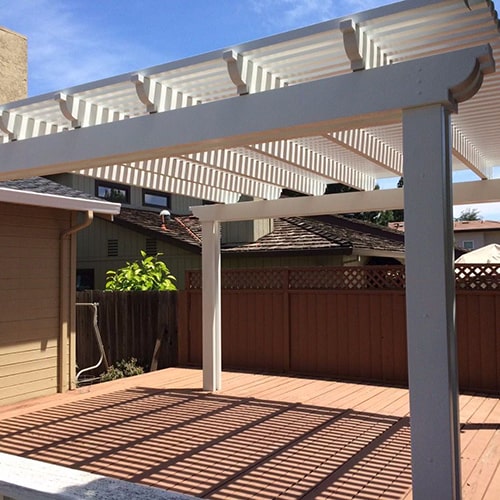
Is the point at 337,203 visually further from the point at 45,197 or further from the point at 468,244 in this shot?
the point at 468,244

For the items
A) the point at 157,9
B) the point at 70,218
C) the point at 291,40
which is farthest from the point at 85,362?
the point at 291,40

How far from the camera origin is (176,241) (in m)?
12.8

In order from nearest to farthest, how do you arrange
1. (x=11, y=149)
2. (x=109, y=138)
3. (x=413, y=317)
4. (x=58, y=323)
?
(x=413, y=317), (x=109, y=138), (x=11, y=149), (x=58, y=323)

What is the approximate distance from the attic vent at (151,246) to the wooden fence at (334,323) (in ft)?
12.1

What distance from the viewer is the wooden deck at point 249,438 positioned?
14.3ft

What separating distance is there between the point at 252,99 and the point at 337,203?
391 centimetres

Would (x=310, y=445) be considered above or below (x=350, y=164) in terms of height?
below

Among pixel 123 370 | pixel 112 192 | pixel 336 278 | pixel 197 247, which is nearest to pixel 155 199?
pixel 112 192

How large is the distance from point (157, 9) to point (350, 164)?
412cm

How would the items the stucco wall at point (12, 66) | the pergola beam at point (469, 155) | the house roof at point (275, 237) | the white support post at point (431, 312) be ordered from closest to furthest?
the white support post at point (431, 312) → the pergola beam at point (469, 155) → the stucco wall at point (12, 66) → the house roof at point (275, 237)

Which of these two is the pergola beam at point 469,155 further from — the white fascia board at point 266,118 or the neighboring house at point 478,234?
the neighboring house at point 478,234

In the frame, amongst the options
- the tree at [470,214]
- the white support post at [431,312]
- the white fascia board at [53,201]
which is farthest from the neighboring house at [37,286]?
the tree at [470,214]

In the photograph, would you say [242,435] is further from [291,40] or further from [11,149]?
[291,40]

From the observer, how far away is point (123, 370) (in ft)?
31.1
